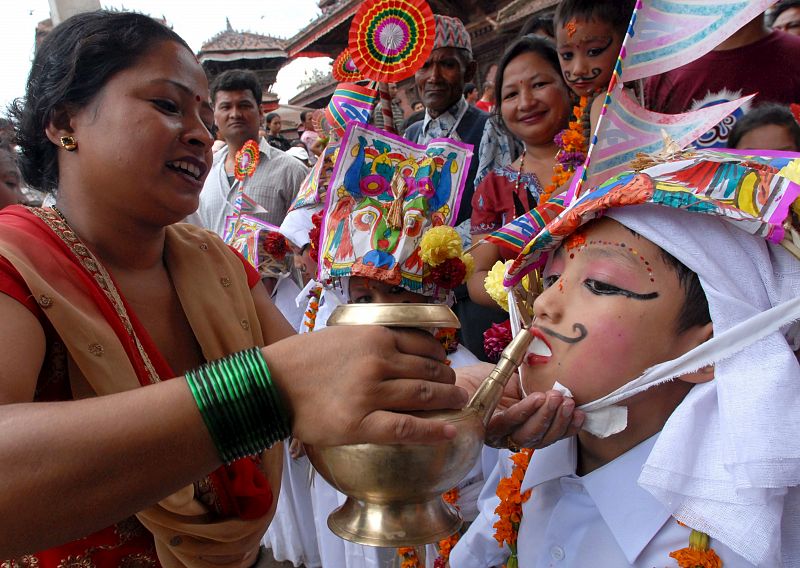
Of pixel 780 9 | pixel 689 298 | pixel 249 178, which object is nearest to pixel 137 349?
pixel 689 298

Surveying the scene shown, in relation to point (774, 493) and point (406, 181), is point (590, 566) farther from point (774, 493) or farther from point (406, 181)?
point (406, 181)

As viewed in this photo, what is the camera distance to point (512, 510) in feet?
5.43

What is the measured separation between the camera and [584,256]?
135 cm

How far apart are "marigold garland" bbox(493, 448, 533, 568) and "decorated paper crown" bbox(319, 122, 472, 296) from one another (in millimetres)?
946

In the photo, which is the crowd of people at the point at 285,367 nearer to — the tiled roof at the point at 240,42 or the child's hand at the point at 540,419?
the child's hand at the point at 540,419

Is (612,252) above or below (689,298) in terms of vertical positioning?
above

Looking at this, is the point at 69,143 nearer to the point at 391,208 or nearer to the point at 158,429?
the point at 158,429

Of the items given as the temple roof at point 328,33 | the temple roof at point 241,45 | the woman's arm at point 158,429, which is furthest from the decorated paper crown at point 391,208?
the temple roof at point 241,45

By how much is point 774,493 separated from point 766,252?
18.9 inches

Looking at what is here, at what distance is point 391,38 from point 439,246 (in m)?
0.98

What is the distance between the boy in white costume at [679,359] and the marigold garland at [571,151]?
1148 millimetres

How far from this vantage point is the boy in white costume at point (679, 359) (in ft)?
3.55

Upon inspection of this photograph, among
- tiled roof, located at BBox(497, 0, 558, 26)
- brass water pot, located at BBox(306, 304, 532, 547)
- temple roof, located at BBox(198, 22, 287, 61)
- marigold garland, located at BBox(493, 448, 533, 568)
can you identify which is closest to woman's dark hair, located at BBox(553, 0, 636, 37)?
marigold garland, located at BBox(493, 448, 533, 568)

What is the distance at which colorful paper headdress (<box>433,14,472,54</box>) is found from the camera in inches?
147
